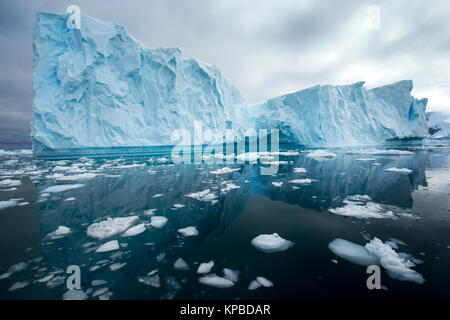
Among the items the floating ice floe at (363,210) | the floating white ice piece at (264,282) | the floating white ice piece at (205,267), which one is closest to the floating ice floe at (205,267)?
the floating white ice piece at (205,267)

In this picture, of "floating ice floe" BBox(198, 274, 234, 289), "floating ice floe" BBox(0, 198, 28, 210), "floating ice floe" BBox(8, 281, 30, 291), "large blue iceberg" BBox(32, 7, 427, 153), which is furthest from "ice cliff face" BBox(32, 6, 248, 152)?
"floating ice floe" BBox(198, 274, 234, 289)

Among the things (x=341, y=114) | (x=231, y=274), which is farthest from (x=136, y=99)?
(x=341, y=114)

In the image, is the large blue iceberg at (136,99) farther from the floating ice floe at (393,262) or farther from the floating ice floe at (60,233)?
the floating ice floe at (393,262)

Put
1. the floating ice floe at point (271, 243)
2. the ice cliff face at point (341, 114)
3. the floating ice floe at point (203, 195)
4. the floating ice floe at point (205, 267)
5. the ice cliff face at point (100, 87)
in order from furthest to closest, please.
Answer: the ice cliff face at point (341, 114)
the ice cliff face at point (100, 87)
the floating ice floe at point (203, 195)
the floating ice floe at point (271, 243)
the floating ice floe at point (205, 267)

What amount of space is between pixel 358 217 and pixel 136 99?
17262 mm

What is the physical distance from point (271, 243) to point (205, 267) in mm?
1028

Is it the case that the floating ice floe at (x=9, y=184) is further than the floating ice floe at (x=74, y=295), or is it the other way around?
the floating ice floe at (x=9, y=184)

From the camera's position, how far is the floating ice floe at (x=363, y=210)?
3.65 m

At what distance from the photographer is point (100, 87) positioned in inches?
568

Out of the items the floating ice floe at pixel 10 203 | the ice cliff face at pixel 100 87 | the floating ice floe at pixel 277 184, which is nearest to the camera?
the floating ice floe at pixel 10 203

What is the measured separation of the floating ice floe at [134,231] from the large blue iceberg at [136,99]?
14.1 m

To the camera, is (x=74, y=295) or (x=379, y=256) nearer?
(x=74, y=295)

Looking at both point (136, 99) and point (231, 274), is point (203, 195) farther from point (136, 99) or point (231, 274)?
point (136, 99)
